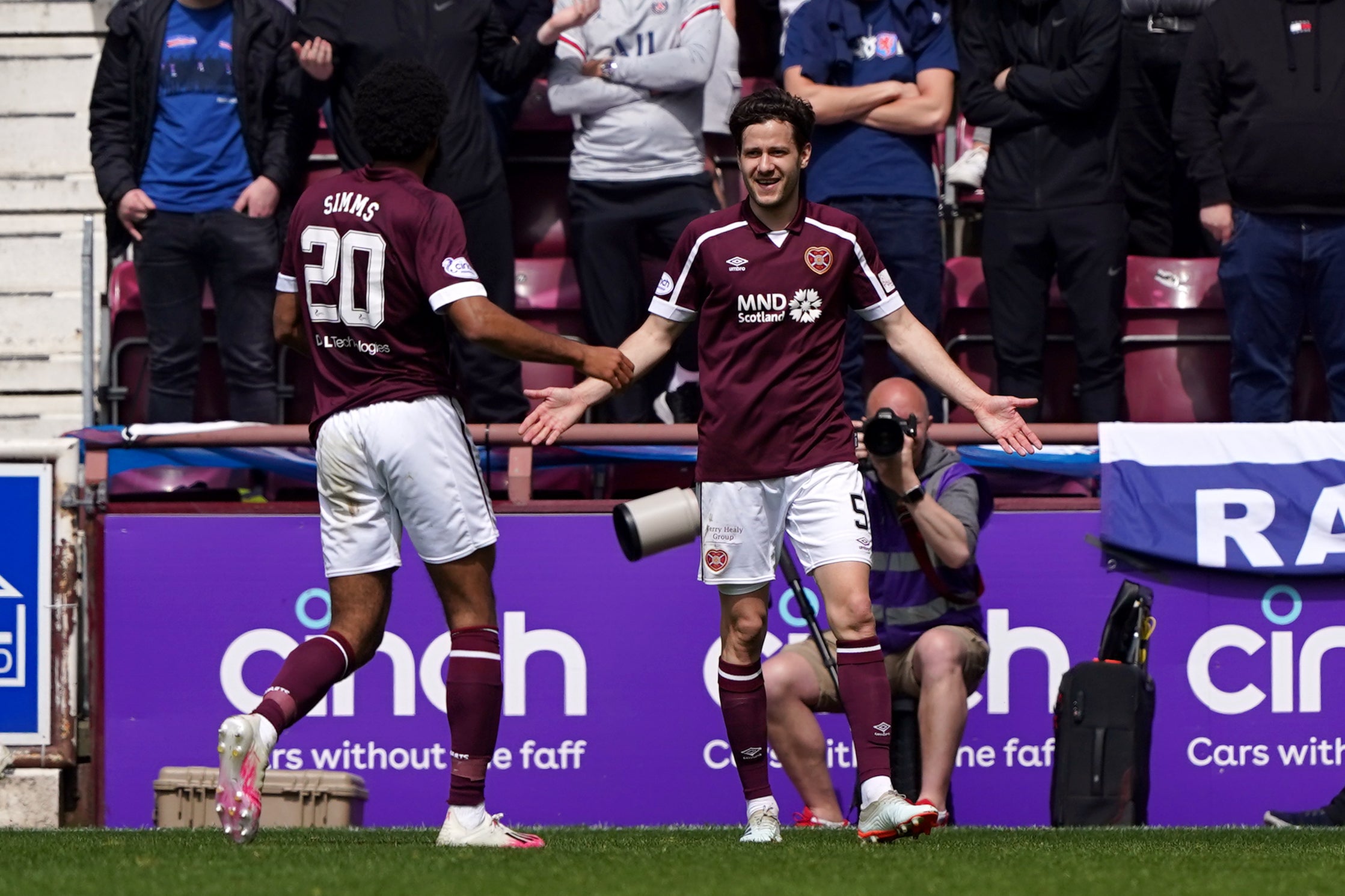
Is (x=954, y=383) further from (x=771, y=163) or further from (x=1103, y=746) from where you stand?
(x=1103, y=746)

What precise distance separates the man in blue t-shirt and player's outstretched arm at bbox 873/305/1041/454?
7.70 feet

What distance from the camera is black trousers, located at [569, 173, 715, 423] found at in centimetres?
838

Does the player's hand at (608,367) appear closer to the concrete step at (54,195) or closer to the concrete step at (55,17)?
the concrete step at (54,195)

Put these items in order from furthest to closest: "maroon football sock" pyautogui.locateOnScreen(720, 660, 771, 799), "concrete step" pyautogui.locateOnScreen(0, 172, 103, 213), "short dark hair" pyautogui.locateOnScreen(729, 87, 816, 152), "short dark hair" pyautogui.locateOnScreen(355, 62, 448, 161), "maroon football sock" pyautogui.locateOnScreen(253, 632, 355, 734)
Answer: "concrete step" pyautogui.locateOnScreen(0, 172, 103, 213), "maroon football sock" pyautogui.locateOnScreen(720, 660, 771, 799), "short dark hair" pyautogui.locateOnScreen(729, 87, 816, 152), "short dark hair" pyautogui.locateOnScreen(355, 62, 448, 161), "maroon football sock" pyautogui.locateOnScreen(253, 632, 355, 734)

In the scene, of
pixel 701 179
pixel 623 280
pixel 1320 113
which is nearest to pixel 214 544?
pixel 623 280

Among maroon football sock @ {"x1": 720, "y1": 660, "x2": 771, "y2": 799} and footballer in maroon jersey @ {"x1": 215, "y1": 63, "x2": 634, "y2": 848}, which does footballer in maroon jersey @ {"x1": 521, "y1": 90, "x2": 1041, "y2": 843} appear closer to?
maroon football sock @ {"x1": 720, "y1": 660, "x2": 771, "y2": 799}

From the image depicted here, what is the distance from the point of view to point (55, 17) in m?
10.5

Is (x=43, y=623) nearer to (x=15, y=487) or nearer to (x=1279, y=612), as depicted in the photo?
(x=15, y=487)

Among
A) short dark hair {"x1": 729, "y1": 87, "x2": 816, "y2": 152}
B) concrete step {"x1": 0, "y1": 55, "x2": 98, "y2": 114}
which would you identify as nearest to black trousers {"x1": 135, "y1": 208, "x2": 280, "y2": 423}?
concrete step {"x1": 0, "y1": 55, "x2": 98, "y2": 114}

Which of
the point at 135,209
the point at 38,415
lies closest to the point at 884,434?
the point at 135,209

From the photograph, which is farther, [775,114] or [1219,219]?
[1219,219]

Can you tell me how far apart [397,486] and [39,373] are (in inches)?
199

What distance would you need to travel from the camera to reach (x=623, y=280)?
841 centimetres

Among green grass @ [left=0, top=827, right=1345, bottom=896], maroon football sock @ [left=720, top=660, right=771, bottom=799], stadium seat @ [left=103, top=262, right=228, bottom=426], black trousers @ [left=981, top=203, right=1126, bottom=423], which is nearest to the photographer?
green grass @ [left=0, top=827, right=1345, bottom=896]
